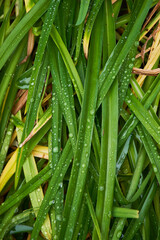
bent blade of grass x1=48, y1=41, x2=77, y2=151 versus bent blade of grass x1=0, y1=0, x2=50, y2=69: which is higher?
bent blade of grass x1=0, y1=0, x2=50, y2=69

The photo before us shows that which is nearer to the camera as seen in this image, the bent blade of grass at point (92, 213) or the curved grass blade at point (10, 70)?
the bent blade of grass at point (92, 213)

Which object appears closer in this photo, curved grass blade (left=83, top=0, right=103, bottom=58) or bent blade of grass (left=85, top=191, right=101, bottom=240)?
bent blade of grass (left=85, top=191, right=101, bottom=240)

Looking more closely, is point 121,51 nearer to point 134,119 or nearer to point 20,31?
point 134,119

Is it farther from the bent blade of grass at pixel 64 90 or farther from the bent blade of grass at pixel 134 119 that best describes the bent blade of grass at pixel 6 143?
the bent blade of grass at pixel 134 119

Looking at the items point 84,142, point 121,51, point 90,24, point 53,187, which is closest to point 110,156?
point 84,142

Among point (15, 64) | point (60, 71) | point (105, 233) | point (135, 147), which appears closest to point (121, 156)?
point (135, 147)

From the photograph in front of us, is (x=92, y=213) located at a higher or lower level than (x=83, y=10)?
lower

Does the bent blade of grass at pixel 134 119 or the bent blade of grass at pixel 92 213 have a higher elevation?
the bent blade of grass at pixel 134 119

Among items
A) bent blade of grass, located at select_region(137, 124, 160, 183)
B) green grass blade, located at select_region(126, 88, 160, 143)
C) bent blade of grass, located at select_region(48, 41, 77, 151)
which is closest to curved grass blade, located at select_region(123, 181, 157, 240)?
bent blade of grass, located at select_region(137, 124, 160, 183)

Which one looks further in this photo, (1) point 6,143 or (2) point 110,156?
(1) point 6,143

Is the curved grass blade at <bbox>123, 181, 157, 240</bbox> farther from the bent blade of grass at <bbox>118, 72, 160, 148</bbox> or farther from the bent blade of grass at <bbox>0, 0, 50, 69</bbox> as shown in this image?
the bent blade of grass at <bbox>0, 0, 50, 69</bbox>

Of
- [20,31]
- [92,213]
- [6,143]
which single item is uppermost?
[20,31]

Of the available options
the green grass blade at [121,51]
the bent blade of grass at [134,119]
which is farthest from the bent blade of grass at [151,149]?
the green grass blade at [121,51]
